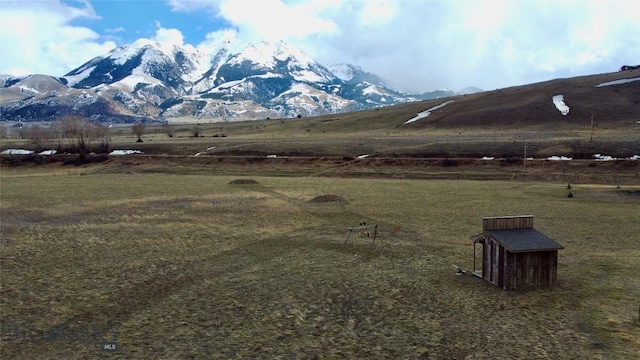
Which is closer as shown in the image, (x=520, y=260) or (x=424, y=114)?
(x=520, y=260)

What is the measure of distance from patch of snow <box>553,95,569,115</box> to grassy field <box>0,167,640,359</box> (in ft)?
289

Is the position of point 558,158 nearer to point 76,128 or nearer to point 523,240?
point 523,240

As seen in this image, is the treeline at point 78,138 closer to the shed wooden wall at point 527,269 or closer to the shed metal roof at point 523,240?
the shed metal roof at point 523,240

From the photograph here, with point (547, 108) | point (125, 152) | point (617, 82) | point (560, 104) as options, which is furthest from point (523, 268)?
point (617, 82)

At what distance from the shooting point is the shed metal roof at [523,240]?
2245 centimetres

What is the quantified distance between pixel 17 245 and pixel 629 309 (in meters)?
36.9

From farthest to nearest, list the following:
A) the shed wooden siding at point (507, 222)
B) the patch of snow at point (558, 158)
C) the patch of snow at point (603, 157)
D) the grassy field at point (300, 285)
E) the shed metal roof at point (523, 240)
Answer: the patch of snow at point (558, 158)
the patch of snow at point (603, 157)
the shed wooden siding at point (507, 222)
the shed metal roof at point (523, 240)
the grassy field at point (300, 285)

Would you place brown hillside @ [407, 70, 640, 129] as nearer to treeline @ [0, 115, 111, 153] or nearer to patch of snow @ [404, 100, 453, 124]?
patch of snow @ [404, 100, 453, 124]

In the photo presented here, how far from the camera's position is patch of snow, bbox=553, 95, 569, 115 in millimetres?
127113

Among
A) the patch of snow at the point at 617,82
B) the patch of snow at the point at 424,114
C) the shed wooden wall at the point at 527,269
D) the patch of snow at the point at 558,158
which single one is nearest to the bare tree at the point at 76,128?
the patch of snow at the point at 424,114

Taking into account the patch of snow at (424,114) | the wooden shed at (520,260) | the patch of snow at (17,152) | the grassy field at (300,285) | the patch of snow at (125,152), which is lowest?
the grassy field at (300,285)

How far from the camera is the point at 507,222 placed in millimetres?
24781

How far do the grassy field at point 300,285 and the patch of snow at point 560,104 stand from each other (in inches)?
3472

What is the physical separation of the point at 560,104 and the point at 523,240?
130 metres
